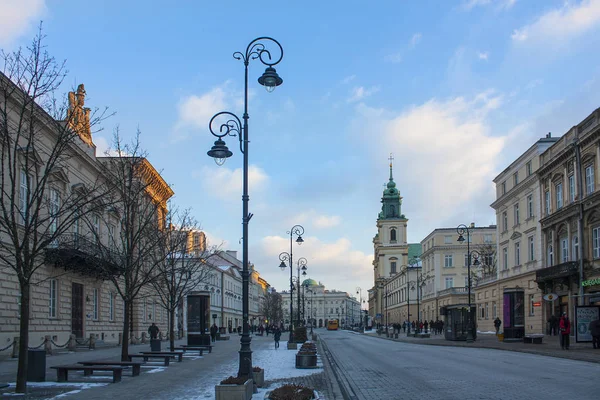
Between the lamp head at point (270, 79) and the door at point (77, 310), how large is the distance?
25.4m

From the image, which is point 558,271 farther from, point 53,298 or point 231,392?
point 231,392

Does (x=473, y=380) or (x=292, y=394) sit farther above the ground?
(x=292, y=394)

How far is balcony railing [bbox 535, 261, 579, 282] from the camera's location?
41.6 metres

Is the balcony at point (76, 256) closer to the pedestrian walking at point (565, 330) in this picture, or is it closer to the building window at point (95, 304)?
the building window at point (95, 304)

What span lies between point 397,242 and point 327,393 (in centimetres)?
13501

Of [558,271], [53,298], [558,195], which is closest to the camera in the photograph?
[53,298]

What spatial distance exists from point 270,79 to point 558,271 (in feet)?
108

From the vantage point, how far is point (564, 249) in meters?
45.6

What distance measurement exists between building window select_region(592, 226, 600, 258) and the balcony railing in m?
1.52

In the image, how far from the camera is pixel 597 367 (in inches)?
871

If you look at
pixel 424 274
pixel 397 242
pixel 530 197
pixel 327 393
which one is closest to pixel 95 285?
pixel 327 393

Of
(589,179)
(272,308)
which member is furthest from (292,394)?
(272,308)

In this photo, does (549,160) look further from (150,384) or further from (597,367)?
(150,384)

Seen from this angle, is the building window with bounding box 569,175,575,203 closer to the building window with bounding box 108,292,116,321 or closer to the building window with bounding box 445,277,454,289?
the building window with bounding box 108,292,116,321
